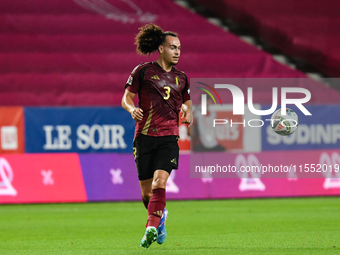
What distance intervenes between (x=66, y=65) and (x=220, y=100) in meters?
4.44

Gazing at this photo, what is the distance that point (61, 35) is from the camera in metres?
15.0

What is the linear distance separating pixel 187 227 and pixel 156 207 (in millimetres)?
2174

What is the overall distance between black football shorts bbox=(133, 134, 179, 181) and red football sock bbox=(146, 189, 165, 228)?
0.23 metres

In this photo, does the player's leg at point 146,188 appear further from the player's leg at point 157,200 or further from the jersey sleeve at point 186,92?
the jersey sleeve at point 186,92

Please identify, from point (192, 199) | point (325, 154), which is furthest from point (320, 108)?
point (192, 199)

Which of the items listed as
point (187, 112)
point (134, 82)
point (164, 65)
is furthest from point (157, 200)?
point (164, 65)

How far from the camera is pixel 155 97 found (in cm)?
533

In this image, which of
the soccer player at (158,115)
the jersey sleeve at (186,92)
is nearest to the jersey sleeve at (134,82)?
the soccer player at (158,115)

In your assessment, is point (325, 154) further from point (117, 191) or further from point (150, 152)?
point (150, 152)

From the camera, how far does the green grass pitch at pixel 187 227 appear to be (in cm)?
533

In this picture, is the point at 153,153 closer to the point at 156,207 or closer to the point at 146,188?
the point at 146,188

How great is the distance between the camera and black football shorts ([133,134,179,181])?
5.27 meters

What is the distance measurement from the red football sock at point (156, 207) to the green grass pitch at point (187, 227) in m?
0.33

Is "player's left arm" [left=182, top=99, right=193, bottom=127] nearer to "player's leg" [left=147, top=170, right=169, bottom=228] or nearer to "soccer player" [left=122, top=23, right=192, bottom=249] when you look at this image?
"soccer player" [left=122, top=23, right=192, bottom=249]
